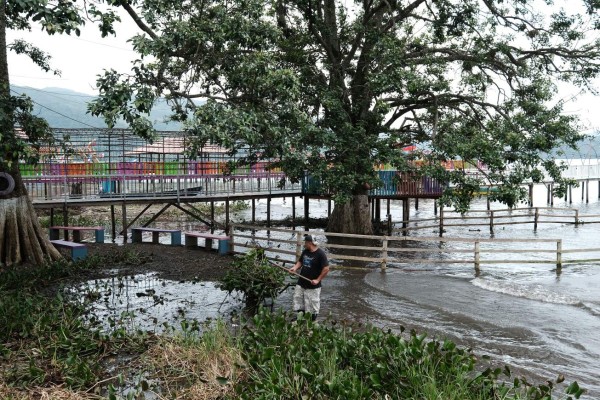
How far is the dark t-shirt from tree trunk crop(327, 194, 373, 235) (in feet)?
53.2

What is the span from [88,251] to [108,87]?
928cm

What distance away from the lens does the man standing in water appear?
400 inches

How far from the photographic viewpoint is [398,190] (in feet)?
99.3

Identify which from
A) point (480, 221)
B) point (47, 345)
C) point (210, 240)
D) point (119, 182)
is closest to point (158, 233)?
point (210, 240)

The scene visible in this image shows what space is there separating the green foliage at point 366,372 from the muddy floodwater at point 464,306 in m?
2.90

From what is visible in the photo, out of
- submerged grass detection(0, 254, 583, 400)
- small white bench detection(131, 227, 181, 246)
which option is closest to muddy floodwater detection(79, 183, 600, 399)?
submerged grass detection(0, 254, 583, 400)

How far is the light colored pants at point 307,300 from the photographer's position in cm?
1037

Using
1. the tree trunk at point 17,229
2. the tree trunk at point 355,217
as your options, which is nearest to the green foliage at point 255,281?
the tree trunk at point 17,229

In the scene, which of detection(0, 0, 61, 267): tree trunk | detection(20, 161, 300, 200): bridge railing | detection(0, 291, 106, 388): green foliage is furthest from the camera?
detection(20, 161, 300, 200): bridge railing

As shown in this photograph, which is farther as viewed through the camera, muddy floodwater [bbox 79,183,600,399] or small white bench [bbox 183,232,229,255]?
small white bench [bbox 183,232,229,255]

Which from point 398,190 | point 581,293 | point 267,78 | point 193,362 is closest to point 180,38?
point 267,78

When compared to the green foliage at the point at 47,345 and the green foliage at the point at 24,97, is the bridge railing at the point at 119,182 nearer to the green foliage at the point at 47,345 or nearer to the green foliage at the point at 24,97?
the green foliage at the point at 24,97

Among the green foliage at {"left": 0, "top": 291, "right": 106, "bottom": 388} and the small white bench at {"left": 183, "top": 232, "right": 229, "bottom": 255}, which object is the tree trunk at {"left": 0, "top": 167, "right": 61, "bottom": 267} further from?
the small white bench at {"left": 183, "top": 232, "right": 229, "bottom": 255}

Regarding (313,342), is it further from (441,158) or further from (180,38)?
(441,158)
